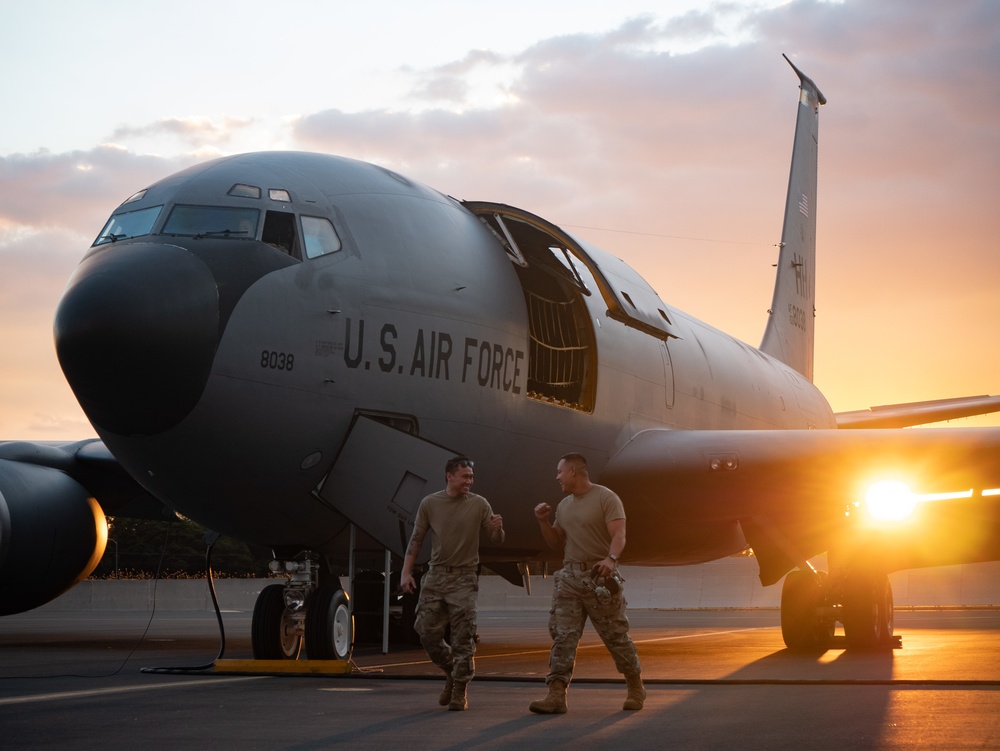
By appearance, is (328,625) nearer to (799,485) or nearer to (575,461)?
(575,461)

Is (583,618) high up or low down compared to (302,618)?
up

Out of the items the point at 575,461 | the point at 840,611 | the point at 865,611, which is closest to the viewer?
the point at 575,461

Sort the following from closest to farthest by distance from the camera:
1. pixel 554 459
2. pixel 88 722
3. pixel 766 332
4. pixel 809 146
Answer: pixel 88 722 < pixel 554 459 < pixel 766 332 < pixel 809 146

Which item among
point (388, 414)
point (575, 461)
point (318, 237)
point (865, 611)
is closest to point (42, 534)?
point (388, 414)

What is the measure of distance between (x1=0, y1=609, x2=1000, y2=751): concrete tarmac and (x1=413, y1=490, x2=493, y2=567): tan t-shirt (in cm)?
94

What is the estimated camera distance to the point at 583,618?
8.17 metres

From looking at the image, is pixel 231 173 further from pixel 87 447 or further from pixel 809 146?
pixel 809 146

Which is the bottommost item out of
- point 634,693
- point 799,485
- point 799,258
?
point 634,693

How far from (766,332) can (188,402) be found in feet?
53.5

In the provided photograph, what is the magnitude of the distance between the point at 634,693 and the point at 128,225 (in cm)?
590

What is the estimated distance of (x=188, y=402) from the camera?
9773 mm

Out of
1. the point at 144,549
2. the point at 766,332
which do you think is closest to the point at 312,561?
the point at 766,332

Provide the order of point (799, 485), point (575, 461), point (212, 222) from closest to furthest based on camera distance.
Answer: point (575, 461) → point (212, 222) → point (799, 485)

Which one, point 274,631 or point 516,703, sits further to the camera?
point 274,631
